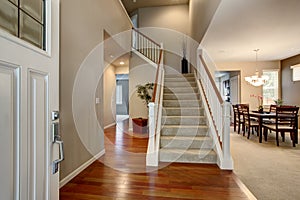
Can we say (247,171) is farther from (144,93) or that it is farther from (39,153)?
(144,93)

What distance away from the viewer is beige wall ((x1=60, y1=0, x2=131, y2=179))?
2625 mm

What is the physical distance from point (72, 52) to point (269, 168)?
360 centimetres

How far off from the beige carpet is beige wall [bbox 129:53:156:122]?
333 centimetres

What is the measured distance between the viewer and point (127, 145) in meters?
4.67

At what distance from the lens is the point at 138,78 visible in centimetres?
687

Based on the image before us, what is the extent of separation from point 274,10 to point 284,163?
2.66m

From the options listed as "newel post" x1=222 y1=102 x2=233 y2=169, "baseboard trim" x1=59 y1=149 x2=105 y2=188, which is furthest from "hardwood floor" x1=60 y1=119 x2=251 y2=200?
"newel post" x1=222 y1=102 x2=233 y2=169

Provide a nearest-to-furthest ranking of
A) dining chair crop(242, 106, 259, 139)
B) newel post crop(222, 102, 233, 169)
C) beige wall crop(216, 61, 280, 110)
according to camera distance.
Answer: newel post crop(222, 102, 233, 169), dining chair crop(242, 106, 259, 139), beige wall crop(216, 61, 280, 110)

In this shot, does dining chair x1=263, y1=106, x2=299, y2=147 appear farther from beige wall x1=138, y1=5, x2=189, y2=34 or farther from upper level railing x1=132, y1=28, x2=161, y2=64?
beige wall x1=138, y1=5, x2=189, y2=34

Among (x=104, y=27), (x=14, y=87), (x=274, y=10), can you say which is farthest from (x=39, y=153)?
(x=274, y=10)

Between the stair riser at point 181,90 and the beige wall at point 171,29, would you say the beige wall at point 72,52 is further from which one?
the beige wall at point 171,29

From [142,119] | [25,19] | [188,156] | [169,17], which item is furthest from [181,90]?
[25,19]

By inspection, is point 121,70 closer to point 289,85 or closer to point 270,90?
point 270,90

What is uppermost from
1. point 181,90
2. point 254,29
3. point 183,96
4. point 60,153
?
point 254,29
